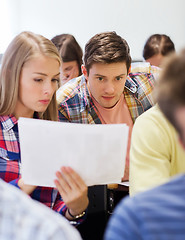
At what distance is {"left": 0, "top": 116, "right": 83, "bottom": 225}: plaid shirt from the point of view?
46.1 inches

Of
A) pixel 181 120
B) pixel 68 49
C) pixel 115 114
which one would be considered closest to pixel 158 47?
pixel 68 49

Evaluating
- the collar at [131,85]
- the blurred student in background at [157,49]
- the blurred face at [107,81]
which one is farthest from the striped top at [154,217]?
the blurred student in background at [157,49]

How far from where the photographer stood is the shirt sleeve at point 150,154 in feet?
3.18

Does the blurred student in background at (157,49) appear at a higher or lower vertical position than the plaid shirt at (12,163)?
higher

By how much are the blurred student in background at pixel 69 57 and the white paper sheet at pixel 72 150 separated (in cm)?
137

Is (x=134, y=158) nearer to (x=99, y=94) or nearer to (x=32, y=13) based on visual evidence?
(x=99, y=94)

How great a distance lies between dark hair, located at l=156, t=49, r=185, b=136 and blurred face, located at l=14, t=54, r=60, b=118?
72 cm

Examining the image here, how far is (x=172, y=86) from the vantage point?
0.52 metres

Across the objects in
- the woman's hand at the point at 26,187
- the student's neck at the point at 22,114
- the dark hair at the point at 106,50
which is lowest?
the woman's hand at the point at 26,187

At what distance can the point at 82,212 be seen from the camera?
1.09m

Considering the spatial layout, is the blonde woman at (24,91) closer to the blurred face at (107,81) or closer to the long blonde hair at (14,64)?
the long blonde hair at (14,64)

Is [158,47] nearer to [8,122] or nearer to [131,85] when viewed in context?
[131,85]

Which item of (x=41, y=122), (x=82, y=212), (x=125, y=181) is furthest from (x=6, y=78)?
(x=125, y=181)

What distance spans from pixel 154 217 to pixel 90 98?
1213 mm
